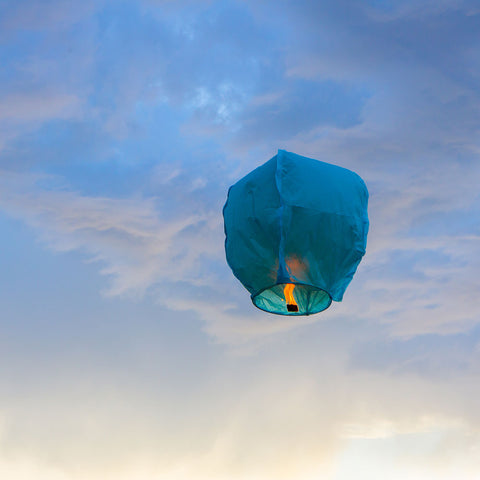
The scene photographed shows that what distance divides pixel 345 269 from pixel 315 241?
1.09 meters

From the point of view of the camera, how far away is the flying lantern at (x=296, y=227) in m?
16.7

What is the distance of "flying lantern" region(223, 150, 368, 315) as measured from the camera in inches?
659

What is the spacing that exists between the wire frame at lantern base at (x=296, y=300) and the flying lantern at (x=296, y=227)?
4 centimetres

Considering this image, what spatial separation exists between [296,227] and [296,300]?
237cm

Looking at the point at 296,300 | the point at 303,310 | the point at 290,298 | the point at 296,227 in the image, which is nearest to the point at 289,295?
the point at 290,298

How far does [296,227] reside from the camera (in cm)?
1664

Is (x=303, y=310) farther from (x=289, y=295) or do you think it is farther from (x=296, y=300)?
(x=289, y=295)

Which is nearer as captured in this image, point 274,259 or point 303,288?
point 274,259

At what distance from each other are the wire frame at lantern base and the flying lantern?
39 mm

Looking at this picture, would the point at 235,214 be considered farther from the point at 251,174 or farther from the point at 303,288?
the point at 303,288

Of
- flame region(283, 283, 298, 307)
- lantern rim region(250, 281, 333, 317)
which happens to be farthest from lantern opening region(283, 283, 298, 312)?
lantern rim region(250, 281, 333, 317)

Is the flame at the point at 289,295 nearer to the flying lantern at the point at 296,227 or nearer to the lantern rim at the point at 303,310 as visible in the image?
the flying lantern at the point at 296,227

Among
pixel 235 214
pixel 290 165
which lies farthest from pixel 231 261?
pixel 290 165

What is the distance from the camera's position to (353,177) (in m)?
18.2
